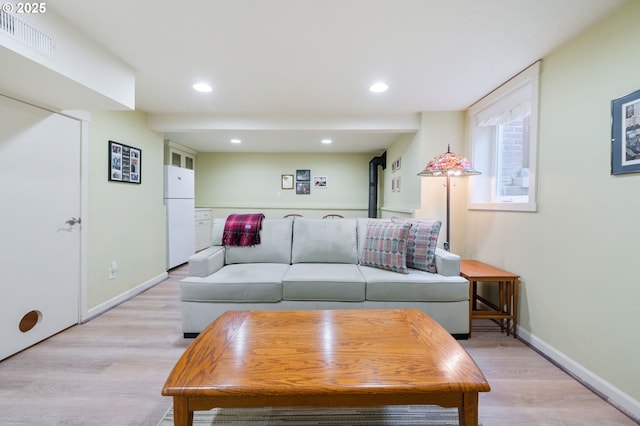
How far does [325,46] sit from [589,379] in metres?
2.66

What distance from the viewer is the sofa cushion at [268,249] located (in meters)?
2.66

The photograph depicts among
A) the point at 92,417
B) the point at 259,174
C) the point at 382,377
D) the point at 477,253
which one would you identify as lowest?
the point at 92,417

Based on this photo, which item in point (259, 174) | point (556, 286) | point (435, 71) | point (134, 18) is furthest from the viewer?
point (259, 174)

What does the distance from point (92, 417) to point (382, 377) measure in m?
1.47

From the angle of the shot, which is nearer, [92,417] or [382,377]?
[382,377]

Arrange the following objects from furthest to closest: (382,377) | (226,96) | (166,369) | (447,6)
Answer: (226,96), (166,369), (447,6), (382,377)

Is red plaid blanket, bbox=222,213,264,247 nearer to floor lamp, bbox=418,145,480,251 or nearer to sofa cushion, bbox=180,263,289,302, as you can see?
sofa cushion, bbox=180,263,289,302

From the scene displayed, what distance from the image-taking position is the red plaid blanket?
8.70 ft

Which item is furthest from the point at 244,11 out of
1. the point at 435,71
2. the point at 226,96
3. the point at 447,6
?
the point at 435,71

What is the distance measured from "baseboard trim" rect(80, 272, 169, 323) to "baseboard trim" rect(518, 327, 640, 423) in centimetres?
371

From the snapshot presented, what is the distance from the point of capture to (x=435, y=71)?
85.8 inches

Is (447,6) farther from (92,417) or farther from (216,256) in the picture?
(92,417)

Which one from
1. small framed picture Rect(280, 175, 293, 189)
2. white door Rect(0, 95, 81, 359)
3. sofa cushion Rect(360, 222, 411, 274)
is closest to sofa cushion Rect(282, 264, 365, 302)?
sofa cushion Rect(360, 222, 411, 274)

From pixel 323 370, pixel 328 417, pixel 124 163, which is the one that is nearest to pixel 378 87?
pixel 323 370
